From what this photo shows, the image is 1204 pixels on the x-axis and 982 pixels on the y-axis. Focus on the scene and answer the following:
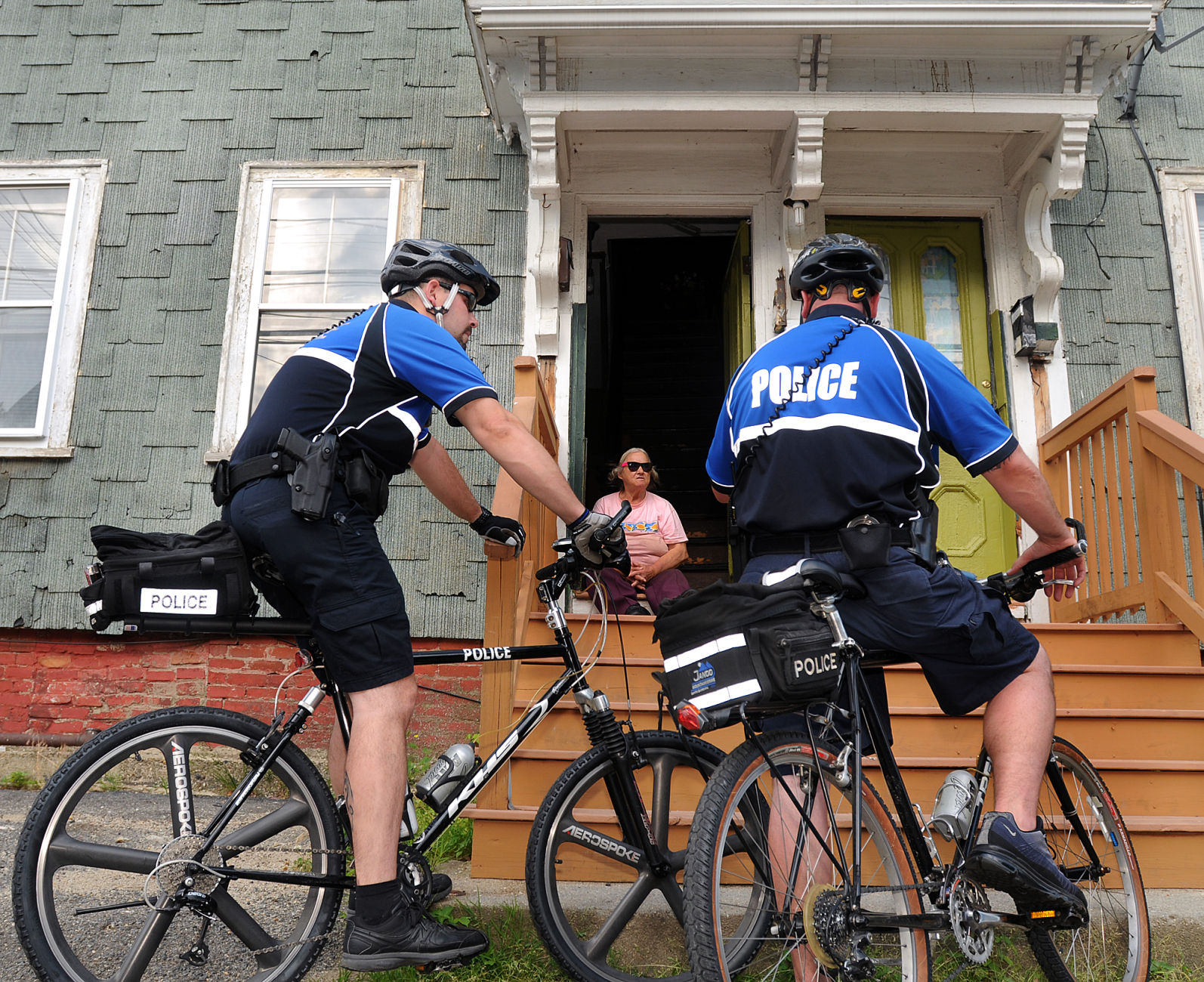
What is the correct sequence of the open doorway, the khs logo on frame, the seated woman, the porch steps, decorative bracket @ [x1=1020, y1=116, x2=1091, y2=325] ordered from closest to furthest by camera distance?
the khs logo on frame
the porch steps
decorative bracket @ [x1=1020, y1=116, x2=1091, y2=325]
the seated woman
the open doorway

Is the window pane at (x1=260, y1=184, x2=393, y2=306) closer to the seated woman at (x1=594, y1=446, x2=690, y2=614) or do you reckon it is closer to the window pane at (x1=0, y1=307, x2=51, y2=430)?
the window pane at (x1=0, y1=307, x2=51, y2=430)

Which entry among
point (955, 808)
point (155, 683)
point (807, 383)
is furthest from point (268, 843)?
point (155, 683)

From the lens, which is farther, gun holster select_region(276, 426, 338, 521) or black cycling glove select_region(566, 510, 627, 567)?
black cycling glove select_region(566, 510, 627, 567)

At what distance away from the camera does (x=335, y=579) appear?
2283mm

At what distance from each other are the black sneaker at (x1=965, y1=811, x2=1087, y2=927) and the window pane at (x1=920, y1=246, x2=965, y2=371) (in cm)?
406

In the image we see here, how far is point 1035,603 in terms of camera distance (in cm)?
516

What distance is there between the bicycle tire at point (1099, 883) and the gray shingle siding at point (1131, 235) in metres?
3.38

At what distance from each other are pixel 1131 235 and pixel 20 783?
6684 millimetres

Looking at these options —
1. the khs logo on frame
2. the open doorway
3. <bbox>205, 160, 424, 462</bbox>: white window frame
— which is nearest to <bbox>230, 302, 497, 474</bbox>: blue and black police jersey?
the khs logo on frame

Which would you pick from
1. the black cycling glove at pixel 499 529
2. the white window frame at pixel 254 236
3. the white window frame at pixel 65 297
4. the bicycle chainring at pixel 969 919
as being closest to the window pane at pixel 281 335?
the white window frame at pixel 254 236

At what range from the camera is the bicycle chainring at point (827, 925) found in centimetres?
190

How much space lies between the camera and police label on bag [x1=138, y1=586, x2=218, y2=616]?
2273 millimetres

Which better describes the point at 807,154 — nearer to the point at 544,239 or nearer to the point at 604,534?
the point at 544,239

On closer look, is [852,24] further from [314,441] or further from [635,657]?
[314,441]
